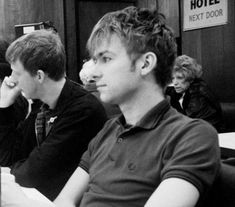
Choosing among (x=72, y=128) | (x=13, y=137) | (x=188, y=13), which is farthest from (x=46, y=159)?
(x=188, y=13)

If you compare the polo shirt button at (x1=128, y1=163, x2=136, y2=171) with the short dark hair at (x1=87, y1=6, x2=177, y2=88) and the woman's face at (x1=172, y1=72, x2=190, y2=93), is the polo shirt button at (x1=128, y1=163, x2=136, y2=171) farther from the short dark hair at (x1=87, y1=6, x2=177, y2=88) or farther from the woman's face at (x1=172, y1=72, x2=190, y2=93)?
the woman's face at (x1=172, y1=72, x2=190, y2=93)

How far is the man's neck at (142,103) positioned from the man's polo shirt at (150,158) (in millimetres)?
34

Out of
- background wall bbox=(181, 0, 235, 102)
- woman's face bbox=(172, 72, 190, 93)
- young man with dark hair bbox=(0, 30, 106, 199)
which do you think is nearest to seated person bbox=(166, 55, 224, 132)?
woman's face bbox=(172, 72, 190, 93)

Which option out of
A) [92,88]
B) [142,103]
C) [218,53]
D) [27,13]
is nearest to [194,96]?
[218,53]

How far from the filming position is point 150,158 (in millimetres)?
1156

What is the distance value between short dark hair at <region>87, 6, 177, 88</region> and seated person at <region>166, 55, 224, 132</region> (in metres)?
2.92

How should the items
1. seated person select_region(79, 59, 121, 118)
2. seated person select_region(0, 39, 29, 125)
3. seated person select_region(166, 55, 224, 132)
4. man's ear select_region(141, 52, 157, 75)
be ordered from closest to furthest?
1. man's ear select_region(141, 52, 157, 75)
2. seated person select_region(0, 39, 29, 125)
3. seated person select_region(79, 59, 121, 118)
4. seated person select_region(166, 55, 224, 132)

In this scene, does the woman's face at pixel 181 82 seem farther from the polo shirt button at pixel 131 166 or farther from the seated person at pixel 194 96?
the polo shirt button at pixel 131 166

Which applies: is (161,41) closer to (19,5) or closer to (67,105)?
(67,105)

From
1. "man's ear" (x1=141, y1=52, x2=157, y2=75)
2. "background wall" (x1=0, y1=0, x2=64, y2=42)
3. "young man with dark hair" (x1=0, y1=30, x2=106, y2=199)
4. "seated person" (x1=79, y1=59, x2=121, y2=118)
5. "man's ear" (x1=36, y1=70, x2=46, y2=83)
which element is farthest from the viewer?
"background wall" (x1=0, y1=0, x2=64, y2=42)

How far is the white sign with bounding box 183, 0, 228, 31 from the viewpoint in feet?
16.8

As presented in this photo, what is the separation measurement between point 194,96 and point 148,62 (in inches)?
125

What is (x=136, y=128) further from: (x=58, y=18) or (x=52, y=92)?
(x=58, y=18)

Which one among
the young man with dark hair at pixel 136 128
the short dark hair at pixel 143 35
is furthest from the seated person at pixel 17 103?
the short dark hair at pixel 143 35
